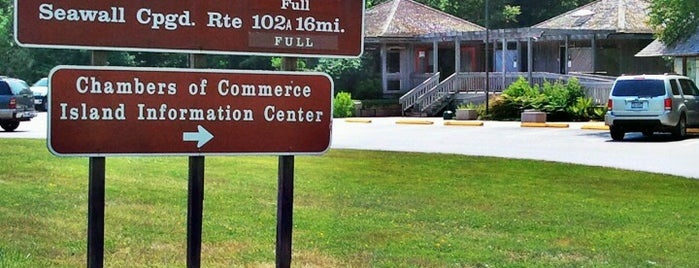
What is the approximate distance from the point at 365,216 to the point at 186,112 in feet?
16.2

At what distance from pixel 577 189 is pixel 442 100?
29164mm

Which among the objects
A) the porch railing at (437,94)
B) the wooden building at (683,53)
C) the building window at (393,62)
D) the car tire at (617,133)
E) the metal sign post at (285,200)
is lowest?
the metal sign post at (285,200)

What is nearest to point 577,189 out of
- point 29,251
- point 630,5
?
point 29,251

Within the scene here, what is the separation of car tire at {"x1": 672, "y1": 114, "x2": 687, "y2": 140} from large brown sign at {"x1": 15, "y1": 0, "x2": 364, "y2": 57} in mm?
20313

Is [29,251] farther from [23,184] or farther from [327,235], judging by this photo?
[23,184]

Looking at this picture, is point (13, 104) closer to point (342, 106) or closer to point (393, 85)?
point (342, 106)

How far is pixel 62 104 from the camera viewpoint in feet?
20.4

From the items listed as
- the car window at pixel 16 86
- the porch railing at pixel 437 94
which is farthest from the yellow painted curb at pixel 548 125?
the car window at pixel 16 86

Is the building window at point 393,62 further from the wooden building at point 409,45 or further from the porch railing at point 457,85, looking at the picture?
A: the porch railing at point 457,85

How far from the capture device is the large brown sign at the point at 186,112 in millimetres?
6246

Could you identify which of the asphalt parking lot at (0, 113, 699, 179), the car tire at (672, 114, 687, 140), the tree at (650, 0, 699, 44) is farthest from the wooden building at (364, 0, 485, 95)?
the car tire at (672, 114, 687, 140)

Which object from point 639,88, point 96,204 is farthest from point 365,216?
point 639,88

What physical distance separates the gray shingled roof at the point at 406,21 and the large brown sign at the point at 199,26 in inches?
1623

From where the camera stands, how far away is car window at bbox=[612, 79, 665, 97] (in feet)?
83.5
